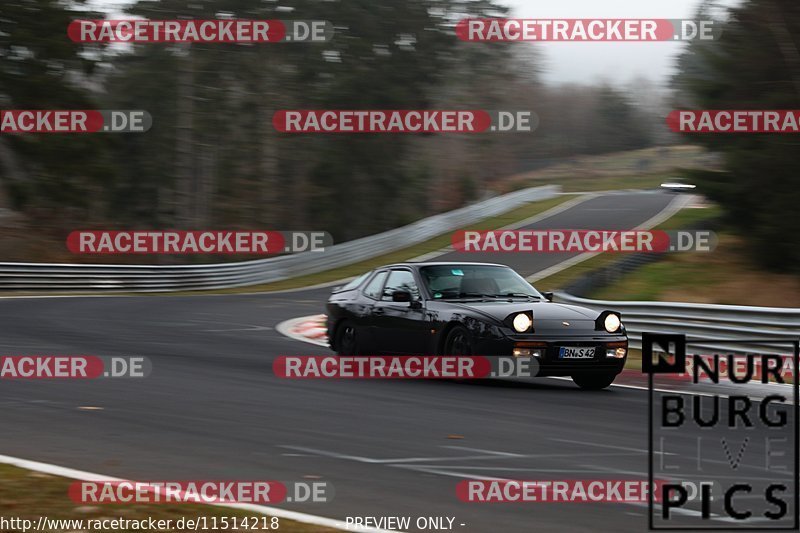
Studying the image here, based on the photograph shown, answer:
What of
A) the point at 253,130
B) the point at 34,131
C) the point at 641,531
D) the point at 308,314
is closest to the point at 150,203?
the point at 253,130

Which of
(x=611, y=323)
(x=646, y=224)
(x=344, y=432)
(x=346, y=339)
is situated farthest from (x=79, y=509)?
(x=646, y=224)

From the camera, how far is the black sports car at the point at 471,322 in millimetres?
11367

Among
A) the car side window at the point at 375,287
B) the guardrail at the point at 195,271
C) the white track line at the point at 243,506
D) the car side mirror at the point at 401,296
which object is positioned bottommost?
the white track line at the point at 243,506

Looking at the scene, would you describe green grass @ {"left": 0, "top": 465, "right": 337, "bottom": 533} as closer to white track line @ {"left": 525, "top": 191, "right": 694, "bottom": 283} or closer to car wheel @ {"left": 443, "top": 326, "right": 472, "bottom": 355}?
car wheel @ {"left": 443, "top": 326, "right": 472, "bottom": 355}

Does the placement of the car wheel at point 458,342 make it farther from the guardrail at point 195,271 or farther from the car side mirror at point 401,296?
the guardrail at point 195,271

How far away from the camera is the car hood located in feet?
38.0

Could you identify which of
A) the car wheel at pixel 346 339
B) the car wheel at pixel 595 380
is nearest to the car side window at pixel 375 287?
the car wheel at pixel 346 339

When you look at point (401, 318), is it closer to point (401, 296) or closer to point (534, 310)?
point (401, 296)

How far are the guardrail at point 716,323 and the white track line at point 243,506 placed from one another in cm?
762

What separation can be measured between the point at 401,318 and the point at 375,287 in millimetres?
928

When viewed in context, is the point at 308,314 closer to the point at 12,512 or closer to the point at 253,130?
the point at 12,512

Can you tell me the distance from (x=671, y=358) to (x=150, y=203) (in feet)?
139

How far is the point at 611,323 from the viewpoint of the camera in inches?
459

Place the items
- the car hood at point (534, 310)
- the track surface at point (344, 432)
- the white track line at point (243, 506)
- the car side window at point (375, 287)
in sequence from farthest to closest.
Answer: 1. the car side window at point (375, 287)
2. the car hood at point (534, 310)
3. the track surface at point (344, 432)
4. the white track line at point (243, 506)
